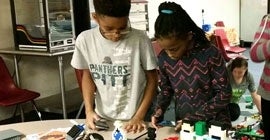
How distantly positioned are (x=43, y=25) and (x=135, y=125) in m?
2.40

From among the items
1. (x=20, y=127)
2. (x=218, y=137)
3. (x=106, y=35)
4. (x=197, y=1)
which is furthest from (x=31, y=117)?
(x=197, y=1)

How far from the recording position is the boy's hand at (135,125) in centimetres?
147

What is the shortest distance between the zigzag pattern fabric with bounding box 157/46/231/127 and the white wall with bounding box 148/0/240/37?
13.7 ft

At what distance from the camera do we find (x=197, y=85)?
4.85 ft

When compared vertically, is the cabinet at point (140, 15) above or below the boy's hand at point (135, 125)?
above

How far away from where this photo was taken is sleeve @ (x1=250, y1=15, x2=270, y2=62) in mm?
1715

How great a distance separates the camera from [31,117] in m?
4.05

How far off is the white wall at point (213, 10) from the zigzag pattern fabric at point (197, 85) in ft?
13.7

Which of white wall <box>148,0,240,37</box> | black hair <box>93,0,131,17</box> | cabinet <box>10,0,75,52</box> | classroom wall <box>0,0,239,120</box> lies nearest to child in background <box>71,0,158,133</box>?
black hair <box>93,0,131,17</box>

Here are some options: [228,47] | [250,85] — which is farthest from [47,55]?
[228,47]

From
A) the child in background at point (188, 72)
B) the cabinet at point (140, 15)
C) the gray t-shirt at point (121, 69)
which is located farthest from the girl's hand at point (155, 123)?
the cabinet at point (140, 15)

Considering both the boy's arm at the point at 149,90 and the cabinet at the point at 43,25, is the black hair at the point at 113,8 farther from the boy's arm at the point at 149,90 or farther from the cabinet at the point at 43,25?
the cabinet at the point at 43,25

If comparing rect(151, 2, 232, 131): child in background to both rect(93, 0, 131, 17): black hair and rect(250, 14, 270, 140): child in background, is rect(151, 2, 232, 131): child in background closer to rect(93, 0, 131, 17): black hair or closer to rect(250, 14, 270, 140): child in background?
rect(93, 0, 131, 17): black hair

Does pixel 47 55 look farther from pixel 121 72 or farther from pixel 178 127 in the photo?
pixel 178 127
